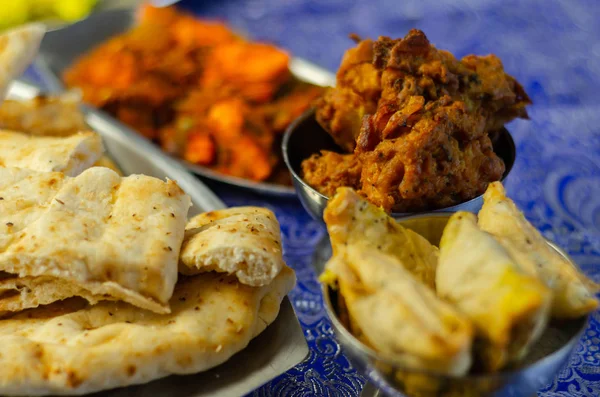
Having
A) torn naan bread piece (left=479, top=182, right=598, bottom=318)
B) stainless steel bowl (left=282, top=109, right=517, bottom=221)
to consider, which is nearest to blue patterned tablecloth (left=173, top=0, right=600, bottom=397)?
stainless steel bowl (left=282, top=109, right=517, bottom=221)

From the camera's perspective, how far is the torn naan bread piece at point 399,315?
1395 millimetres

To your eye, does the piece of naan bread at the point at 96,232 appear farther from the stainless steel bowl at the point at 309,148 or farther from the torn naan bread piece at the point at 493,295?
the torn naan bread piece at the point at 493,295

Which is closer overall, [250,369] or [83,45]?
[250,369]

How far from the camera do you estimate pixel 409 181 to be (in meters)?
2.12

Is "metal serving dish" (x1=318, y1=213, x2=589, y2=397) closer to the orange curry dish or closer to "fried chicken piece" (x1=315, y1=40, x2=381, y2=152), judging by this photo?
"fried chicken piece" (x1=315, y1=40, x2=381, y2=152)

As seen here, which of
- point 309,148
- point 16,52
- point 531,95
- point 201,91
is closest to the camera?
point 309,148

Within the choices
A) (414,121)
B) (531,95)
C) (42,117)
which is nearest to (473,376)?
(414,121)

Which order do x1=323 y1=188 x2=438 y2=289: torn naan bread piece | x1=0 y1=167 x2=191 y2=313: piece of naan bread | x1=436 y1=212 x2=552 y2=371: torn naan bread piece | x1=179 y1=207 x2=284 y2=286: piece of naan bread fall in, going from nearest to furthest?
1. x1=436 y1=212 x2=552 y2=371: torn naan bread piece
2. x1=323 y1=188 x2=438 y2=289: torn naan bread piece
3. x1=0 y1=167 x2=191 y2=313: piece of naan bread
4. x1=179 y1=207 x2=284 y2=286: piece of naan bread

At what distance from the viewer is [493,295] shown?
146 centimetres

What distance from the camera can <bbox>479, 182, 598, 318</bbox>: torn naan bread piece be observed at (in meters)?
1.62

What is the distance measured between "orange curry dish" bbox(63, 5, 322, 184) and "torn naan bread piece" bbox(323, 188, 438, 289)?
5.71 feet

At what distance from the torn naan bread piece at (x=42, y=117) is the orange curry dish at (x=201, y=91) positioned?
2.07 ft

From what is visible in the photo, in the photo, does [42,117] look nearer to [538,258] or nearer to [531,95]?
[538,258]

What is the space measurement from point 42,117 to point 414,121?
2.10 meters
